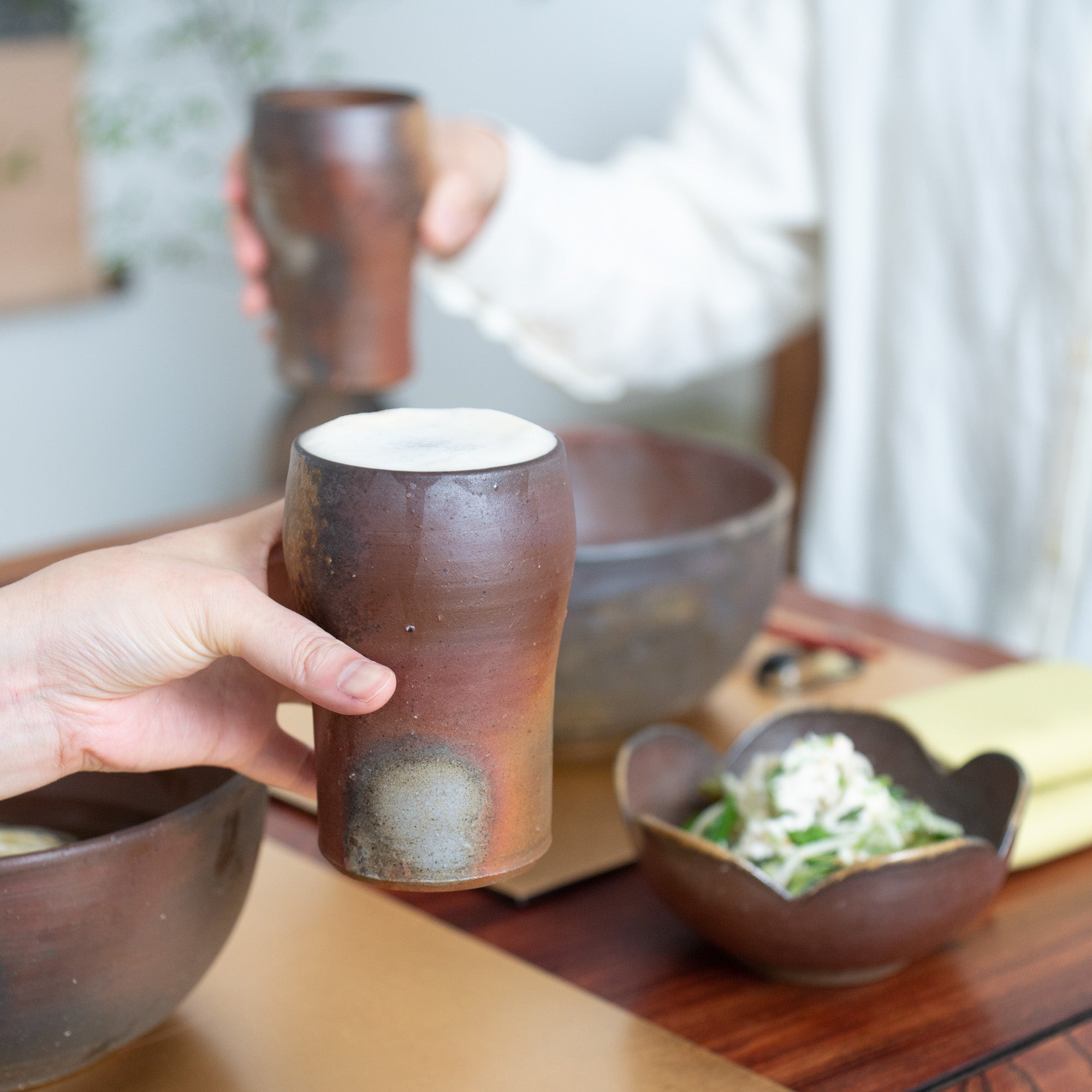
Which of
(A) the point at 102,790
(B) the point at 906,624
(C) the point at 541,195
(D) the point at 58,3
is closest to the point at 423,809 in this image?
(A) the point at 102,790

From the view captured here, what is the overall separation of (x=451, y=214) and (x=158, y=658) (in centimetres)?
98

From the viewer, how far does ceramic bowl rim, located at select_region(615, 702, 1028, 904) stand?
0.75m

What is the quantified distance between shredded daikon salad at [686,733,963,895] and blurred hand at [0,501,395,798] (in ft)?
0.98

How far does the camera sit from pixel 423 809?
57cm

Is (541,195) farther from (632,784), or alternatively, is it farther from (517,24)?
(517,24)

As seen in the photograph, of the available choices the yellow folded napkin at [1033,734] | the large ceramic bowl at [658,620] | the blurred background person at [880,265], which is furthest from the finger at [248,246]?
the yellow folded napkin at [1033,734]

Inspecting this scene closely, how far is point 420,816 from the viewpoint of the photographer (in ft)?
1.87

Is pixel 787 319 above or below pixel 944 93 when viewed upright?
below

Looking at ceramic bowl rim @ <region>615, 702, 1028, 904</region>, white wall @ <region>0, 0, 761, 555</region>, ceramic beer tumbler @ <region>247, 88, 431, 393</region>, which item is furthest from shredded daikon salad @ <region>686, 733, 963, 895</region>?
white wall @ <region>0, 0, 761, 555</region>

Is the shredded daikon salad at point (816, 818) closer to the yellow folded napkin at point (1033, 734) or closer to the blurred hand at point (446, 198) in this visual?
the yellow folded napkin at point (1033, 734)

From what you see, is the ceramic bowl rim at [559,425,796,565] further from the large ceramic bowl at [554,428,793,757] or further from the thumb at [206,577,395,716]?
the thumb at [206,577,395,716]

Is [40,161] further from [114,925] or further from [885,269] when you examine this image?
[114,925]

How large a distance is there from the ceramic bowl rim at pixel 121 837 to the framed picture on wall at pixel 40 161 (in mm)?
2550

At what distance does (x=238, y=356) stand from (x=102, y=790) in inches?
106
